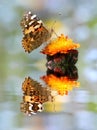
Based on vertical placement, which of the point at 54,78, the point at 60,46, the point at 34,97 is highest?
the point at 60,46

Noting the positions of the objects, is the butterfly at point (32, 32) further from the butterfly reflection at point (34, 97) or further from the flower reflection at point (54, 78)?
the butterfly reflection at point (34, 97)

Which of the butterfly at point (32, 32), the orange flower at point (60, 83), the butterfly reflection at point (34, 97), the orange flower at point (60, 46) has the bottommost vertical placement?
the butterfly reflection at point (34, 97)

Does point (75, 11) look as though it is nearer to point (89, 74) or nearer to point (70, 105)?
point (89, 74)

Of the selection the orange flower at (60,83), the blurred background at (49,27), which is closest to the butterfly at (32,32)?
the blurred background at (49,27)

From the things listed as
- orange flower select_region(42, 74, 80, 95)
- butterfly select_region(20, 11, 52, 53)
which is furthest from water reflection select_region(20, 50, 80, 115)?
butterfly select_region(20, 11, 52, 53)

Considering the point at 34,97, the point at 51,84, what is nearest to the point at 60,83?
the point at 51,84

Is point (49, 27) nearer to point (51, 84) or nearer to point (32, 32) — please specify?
point (32, 32)
